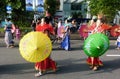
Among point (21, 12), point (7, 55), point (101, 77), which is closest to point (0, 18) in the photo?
point (21, 12)

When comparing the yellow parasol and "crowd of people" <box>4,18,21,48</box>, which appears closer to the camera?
the yellow parasol

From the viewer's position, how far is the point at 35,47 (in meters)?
8.88

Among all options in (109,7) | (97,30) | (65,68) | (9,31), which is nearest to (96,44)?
(97,30)

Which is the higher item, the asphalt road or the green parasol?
the green parasol

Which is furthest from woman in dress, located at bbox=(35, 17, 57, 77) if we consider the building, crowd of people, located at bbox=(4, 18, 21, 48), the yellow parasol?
the building

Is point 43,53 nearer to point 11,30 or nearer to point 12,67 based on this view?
point 12,67

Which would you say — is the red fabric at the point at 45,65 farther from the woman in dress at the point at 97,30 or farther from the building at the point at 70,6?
the building at the point at 70,6

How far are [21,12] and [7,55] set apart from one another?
13363mm

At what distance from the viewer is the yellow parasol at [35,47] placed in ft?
29.1

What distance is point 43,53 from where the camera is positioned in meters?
8.97

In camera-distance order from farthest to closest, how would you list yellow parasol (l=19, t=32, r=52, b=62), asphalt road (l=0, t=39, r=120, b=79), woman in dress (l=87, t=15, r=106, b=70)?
1. woman in dress (l=87, t=15, r=106, b=70)
2. asphalt road (l=0, t=39, r=120, b=79)
3. yellow parasol (l=19, t=32, r=52, b=62)

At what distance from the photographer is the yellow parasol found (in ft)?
29.1

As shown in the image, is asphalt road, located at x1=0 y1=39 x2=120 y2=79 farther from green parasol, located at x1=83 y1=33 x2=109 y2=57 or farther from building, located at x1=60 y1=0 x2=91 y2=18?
building, located at x1=60 y1=0 x2=91 y2=18

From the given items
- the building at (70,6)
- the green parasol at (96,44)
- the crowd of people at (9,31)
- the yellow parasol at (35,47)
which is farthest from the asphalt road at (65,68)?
Answer: the building at (70,6)
